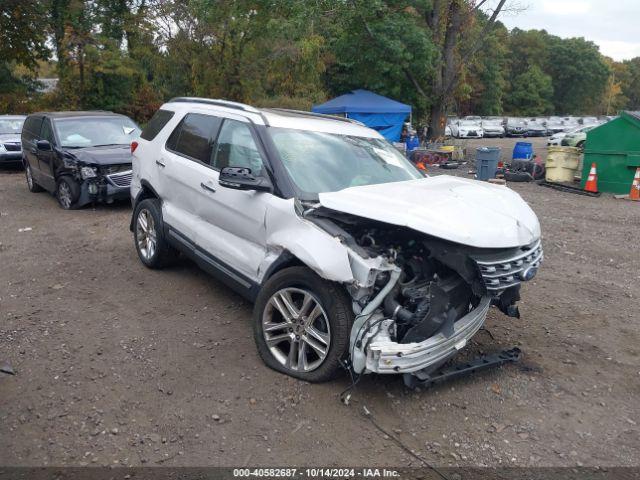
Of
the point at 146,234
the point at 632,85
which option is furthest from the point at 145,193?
the point at 632,85

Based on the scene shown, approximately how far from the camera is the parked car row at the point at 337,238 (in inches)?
133

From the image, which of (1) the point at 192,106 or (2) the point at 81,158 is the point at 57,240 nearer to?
(2) the point at 81,158

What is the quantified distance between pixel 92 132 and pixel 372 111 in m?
15.9

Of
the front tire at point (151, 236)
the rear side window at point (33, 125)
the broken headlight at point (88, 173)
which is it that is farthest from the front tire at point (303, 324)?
the rear side window at point (33, 125)

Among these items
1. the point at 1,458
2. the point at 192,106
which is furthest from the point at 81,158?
the point at 1,458

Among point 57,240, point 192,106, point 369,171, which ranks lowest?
point 57,240

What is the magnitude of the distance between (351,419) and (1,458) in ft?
6.48

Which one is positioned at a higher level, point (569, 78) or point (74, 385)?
point (569, 78)

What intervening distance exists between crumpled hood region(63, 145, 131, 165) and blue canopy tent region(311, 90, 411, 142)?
48.7ft

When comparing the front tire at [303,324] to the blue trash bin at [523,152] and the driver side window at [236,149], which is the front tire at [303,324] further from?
the blue trash bin at [523,152]

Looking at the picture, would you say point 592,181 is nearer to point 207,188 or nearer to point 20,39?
point 207,188

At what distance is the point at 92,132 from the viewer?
9.82 meters

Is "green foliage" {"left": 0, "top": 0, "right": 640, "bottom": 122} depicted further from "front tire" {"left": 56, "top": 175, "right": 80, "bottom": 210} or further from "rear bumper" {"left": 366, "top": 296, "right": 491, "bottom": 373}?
"rear bumper" {"left": 366, "top": 296, "right": 491, "bottom": 373}

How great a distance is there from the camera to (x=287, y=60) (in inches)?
Result: 755
